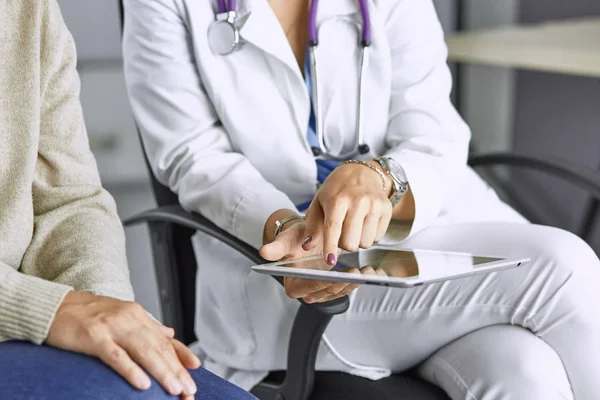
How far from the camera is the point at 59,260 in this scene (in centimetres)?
89

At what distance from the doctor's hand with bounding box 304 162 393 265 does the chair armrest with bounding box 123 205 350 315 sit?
0.06m

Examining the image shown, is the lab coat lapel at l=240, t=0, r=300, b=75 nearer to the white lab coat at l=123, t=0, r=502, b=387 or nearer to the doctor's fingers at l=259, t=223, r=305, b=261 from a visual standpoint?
the white lab coat at l=123, t=0, r=502, b=387

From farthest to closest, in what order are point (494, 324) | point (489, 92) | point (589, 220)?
point (489, 92)
point (589, 220)
point (494, 324)

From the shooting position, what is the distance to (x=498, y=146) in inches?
105

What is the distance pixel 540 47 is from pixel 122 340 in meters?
1.41

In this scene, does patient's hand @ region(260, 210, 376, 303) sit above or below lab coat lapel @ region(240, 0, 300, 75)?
below

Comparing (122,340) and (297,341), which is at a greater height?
(122,340)

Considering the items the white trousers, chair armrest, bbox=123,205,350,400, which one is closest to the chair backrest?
chair armrest, bbox=123,205,350,400

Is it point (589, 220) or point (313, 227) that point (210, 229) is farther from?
point (589, 220)

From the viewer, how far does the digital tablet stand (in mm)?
774

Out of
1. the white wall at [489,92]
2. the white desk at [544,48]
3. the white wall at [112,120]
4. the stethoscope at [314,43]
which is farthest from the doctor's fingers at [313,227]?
the white wall at [489,92]


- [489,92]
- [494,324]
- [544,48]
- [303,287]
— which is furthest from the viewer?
[489,92]

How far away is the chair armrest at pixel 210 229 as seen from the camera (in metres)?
0.91

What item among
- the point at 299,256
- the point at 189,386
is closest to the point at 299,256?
the point at 299,256
